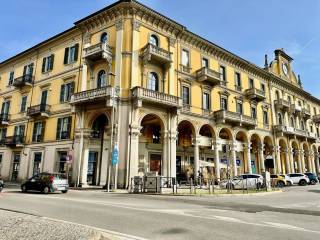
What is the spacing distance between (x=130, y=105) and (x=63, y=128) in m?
8.58

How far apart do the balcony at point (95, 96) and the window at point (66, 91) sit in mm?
3116

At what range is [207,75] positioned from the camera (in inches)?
1157

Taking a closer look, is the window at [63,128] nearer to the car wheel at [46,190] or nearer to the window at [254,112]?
the car wheel at [46,190]

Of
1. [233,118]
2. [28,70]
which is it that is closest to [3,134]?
[28,70]

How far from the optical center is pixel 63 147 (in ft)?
86.7

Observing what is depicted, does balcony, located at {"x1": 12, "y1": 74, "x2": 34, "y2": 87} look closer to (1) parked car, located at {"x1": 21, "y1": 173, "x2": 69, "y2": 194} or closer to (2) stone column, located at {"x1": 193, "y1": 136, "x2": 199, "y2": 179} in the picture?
(1) parked car, located at {"x1": 21, "y1": 173, "x2": 69, "y2": 194}

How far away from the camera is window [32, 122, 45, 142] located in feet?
96.8

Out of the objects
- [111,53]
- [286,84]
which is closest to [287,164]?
[286,84]

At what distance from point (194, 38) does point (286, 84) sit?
2245 centimetres

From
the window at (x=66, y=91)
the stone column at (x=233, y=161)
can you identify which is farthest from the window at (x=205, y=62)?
the window at (x=66, y=91)

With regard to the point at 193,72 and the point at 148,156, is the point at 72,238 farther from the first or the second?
the point at 193,72

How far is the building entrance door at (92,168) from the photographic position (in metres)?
25.6

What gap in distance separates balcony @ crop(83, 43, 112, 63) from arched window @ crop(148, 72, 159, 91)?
4115 mm

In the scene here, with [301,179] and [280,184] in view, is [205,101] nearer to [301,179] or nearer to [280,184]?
[280,184]
